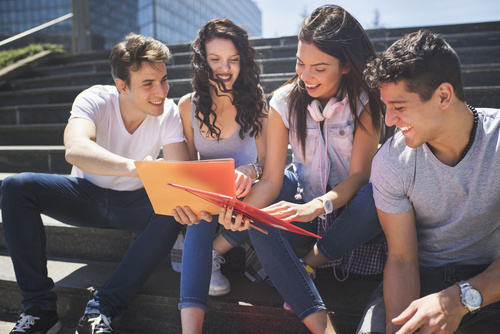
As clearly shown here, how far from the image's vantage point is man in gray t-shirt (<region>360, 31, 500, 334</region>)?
1289 millimetres

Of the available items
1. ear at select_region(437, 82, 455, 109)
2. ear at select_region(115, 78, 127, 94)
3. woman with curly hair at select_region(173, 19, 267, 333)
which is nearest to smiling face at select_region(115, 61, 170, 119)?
ear at select_region(115, 78, 127, 94)

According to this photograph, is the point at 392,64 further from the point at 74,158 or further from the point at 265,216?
the point at 74,158

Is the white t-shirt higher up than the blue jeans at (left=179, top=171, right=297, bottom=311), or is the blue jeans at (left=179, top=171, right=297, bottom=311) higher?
the white t-shirt

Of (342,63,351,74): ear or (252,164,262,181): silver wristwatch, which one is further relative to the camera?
(252,164,262,181): silver wristwatch

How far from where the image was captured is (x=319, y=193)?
6.51 feet

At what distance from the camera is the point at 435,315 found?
122 centimetres

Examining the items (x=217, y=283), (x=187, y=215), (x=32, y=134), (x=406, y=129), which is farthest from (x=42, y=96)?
(x=406, y=129)

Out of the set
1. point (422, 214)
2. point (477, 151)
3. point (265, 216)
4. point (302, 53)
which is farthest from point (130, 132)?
point (477, 151)

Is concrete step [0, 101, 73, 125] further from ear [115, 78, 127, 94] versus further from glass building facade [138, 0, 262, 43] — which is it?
glass building facade [138, 0, 262, 43]

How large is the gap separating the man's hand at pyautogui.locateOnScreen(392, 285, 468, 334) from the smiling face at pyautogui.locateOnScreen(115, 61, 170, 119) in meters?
1.59

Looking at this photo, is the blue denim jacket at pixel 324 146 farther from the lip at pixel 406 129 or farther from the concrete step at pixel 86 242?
the concrete step at pixel 86 242

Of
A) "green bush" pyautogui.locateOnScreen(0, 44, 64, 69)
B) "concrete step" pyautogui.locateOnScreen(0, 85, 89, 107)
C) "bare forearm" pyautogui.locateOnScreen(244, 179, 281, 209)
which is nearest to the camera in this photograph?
"bare forearm" pyautogui.locateOnScreen(244, 179, 281, 209)

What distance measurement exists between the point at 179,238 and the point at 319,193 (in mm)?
815

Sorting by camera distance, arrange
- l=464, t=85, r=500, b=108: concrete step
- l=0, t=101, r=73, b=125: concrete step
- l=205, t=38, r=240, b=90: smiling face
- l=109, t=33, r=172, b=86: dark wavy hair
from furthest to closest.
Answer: l=0, t=101, r=73, b=125: concrete step < l=464, t=85, r=500, b=108: concrete step < l=205, t=38, r=240, b=90: smiling face < l=109, t=33, r=172, b=86: dark wavy hair
